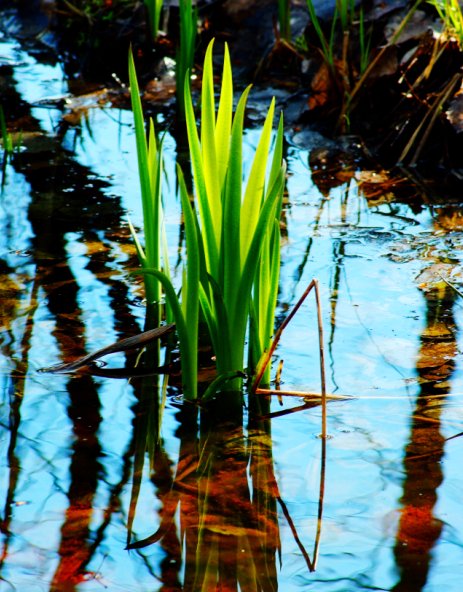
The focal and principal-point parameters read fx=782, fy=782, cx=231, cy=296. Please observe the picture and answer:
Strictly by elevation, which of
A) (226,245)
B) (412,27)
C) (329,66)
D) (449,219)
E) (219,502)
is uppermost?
(412,27)

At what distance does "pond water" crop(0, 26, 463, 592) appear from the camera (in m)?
1.11

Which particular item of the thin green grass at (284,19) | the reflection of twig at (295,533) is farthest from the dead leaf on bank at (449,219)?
the thin green grass at (284,19)

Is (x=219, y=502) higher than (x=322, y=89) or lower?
lower

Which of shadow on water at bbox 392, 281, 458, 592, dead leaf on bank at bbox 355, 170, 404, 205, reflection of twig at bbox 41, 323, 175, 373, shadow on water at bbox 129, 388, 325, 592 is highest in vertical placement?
dead leaf on bank at bbox 355, 170, 404, 205

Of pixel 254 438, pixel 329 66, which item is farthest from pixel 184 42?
pixel 254 438

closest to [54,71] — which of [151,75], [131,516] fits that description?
[151,75]

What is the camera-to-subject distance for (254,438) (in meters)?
1.41

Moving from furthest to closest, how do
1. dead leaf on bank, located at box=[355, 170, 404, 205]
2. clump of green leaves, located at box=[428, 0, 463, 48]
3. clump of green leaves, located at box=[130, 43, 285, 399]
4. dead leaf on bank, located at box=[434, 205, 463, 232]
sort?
clump of green leaves, located at box=[428, 0, 463, 48], dead leaf on bank, located at box=[355, 170, 404, 205], dead leaf on bank, located at box=[434, 205, 463, 232], clump of green leaves, located at box=[130, 43, 285, 399]

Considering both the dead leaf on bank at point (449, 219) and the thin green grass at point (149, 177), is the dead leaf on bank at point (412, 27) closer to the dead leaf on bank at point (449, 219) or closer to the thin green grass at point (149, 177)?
the dead leaf on bank at point (449, 219)

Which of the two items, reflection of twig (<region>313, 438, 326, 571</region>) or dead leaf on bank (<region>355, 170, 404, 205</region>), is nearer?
reflection of twig (<region>313, 438, 326, 571</region>)

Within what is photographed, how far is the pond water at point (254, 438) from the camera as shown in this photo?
1109mm

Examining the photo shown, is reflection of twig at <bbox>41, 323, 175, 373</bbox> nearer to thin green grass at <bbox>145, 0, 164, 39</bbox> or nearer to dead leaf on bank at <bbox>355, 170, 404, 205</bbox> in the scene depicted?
dead leaf on bank at <bbox>355, 170, 404, 205</bbox>

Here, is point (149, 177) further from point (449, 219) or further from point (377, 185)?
point (377, 185)

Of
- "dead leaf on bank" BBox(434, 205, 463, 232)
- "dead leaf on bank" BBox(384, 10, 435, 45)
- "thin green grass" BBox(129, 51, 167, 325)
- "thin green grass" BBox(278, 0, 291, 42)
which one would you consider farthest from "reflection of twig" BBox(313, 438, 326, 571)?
"thin green grass" BBox(278, 0, 291, 42)
